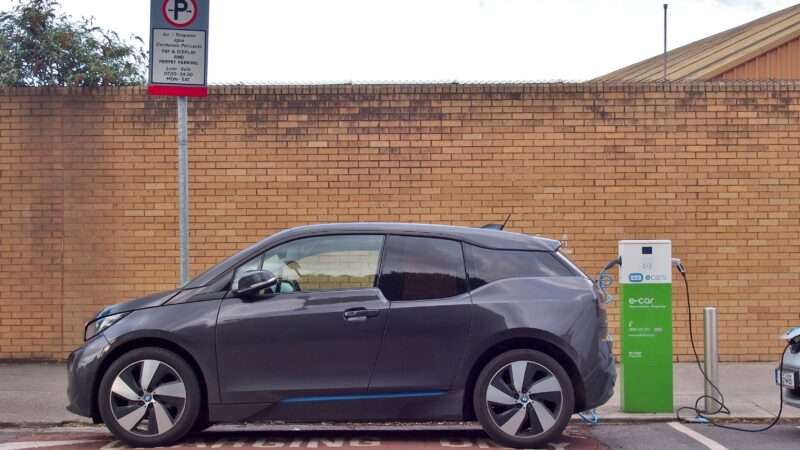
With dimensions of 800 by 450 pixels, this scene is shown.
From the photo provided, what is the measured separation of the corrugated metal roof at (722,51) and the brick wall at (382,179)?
3173 millimetres

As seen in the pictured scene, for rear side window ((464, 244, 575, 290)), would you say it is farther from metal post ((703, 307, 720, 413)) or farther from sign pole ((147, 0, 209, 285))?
sign pole ((147, 0, 209, 285))

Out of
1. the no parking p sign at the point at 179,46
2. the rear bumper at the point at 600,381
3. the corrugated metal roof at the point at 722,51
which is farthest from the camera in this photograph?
the corrugated metal roof at the point at 722,51

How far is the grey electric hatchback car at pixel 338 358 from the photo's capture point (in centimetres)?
789

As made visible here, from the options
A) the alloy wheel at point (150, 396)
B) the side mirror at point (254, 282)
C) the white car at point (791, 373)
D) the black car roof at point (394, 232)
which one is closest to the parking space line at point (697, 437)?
the white car at point (791, 373)

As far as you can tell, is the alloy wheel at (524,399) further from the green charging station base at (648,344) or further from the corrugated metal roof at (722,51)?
the corrugated metal roof at (722,51)

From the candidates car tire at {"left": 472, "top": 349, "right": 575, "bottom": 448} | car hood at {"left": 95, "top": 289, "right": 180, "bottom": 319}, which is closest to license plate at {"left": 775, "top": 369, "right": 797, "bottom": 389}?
car tire at {"left": 472, "top": 349, "right": 575, "bottom": 448}

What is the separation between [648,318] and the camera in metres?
9.65

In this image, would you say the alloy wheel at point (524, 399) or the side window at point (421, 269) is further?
the side window at point (421, 269)

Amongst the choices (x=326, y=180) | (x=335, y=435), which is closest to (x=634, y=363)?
(x=335, y=435)

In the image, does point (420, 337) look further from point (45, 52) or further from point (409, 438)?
point (45, 52)

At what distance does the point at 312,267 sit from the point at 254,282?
1.48ft

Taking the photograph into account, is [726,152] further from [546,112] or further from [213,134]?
[213,134]

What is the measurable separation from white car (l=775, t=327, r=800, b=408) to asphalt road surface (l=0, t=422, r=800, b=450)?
0.33m

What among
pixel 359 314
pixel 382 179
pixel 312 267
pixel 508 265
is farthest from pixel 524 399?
pixel 382 179
